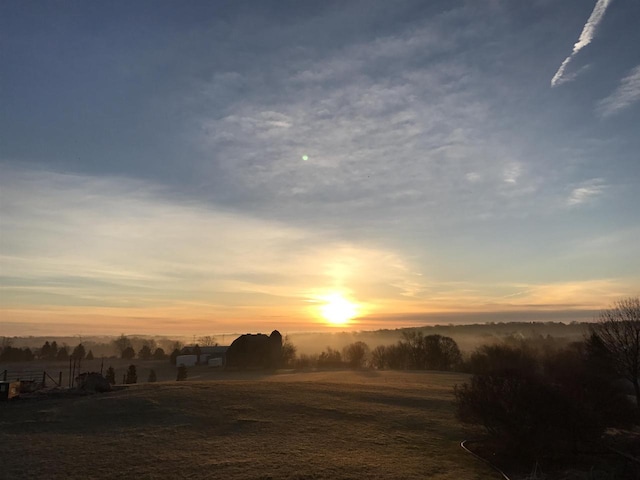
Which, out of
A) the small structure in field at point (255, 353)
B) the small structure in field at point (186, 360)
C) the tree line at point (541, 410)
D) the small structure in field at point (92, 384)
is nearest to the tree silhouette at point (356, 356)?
the small structure in field at point (255, 353)

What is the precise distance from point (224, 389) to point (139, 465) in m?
18.8

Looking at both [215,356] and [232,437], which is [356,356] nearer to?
[215,356]

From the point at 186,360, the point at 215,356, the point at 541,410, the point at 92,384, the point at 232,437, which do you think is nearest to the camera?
the point at 541,410

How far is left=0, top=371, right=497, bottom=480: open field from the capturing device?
1803 centimetres

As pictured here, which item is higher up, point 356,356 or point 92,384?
point 92,384

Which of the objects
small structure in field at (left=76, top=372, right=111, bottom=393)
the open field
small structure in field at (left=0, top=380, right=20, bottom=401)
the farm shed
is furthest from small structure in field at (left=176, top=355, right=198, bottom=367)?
the open field

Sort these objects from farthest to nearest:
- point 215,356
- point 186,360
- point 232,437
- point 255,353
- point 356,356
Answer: point 215,356, point 186,360, point 356,356, point 255,353, point 232,437

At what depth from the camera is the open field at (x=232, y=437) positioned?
18031mm

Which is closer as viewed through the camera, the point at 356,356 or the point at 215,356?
the point at 356,356

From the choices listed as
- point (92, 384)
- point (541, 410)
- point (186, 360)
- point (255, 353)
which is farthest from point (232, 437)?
point (186, 360)

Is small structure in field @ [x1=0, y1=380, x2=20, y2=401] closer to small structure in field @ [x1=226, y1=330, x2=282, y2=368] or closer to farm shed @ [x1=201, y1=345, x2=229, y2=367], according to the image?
small structure in field @ [x1=226, y1=330, x2=282, y2=368]

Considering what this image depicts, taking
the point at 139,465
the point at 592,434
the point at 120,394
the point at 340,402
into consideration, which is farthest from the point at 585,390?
the point at 120,394

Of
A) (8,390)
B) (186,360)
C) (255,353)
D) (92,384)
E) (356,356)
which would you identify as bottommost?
(356,356)

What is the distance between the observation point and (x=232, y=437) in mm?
23047
